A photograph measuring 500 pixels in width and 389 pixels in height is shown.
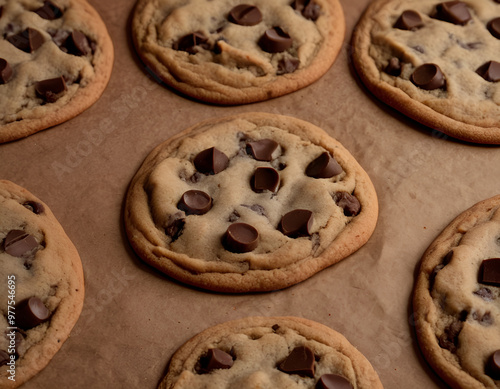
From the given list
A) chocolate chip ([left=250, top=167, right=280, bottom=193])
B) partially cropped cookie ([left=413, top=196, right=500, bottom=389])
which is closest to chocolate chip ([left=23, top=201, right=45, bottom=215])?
chocolate chip ([left=250, top=167, right=280, bottom=193])

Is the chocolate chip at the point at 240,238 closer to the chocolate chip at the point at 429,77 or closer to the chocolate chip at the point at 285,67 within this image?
the chocolate chip at the point at 285,67

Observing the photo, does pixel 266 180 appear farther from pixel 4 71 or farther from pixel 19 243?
pixel 4 71

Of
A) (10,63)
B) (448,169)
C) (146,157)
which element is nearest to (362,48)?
(448,169)

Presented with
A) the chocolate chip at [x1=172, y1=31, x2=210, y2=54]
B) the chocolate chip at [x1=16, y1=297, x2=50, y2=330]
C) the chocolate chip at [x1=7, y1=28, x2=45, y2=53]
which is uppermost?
the chocolate chip at [x1=172, y1=31, x2=210, y2=54]

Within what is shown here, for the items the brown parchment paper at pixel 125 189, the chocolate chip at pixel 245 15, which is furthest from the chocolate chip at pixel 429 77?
the chocolate chip at pixel 245 15

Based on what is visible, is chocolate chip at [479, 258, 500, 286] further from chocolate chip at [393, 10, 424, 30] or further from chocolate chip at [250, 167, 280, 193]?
chocolate chip at [393, 10, 424, 30]
